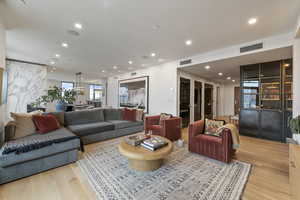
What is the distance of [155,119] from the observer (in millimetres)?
4148

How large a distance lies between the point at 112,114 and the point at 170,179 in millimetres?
3246

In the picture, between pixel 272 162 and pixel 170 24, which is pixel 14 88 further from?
pixel 272 162

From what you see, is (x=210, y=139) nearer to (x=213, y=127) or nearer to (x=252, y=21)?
(x=213, y=127)

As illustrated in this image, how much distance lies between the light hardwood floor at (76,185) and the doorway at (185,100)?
306 cm

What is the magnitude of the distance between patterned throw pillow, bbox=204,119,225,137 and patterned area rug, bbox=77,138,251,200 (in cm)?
61

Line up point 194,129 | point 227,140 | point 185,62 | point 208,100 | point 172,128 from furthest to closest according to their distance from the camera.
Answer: point 208,100, point 185,62, point 172,128, point 194,129, point 227,140

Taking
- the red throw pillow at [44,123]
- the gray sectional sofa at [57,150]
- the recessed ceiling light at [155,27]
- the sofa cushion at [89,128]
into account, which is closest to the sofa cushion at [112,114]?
the gray sectional sofa at [57,150]

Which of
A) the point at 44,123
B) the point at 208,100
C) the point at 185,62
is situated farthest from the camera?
the point at 208,100

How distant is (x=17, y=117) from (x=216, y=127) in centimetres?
430

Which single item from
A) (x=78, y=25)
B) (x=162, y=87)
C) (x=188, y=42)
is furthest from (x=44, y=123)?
(x=162, y=87)

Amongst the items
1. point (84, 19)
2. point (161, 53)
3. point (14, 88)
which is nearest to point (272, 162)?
point (161, 53)

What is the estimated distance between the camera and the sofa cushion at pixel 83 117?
12.0ft

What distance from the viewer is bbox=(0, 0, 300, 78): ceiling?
2.09 m

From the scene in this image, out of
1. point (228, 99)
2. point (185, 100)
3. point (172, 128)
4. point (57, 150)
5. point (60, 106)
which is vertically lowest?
point (57, 150)
